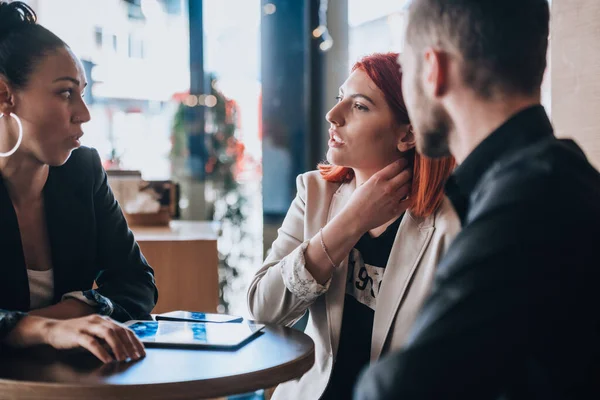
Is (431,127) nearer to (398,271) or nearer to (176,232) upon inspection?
(398,271)

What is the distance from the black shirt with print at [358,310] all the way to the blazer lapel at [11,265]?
2.75 feet

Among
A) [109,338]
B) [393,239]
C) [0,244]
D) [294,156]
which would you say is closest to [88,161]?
[0,244]

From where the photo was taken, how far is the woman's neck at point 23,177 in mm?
1796

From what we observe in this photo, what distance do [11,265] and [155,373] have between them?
2.24 feet

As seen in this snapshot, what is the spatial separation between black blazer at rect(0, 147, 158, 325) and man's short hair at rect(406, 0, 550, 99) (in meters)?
1.16

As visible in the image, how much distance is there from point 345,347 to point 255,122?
3.22 meters

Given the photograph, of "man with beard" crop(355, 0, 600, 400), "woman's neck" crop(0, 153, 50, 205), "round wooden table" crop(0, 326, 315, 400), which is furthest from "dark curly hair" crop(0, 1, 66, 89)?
"man with beard" crop(355, 0, 600, 400)

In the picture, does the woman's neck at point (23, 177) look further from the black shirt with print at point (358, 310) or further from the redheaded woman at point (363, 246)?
the black shirt with print at point (358, 310)

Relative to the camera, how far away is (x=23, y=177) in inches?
72.2

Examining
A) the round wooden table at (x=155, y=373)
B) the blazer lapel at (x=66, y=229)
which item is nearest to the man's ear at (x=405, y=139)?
the round wooden table at (x=155, y=373)

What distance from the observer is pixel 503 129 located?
37.1 inches

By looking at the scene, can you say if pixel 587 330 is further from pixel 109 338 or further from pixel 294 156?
pixel 294 156

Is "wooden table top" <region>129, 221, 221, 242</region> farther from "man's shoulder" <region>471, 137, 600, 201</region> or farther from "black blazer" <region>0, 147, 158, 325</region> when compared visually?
"man's shoulder" <region>471, 137, 600, 201</region>

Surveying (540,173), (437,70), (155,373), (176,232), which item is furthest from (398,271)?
(176,232)
